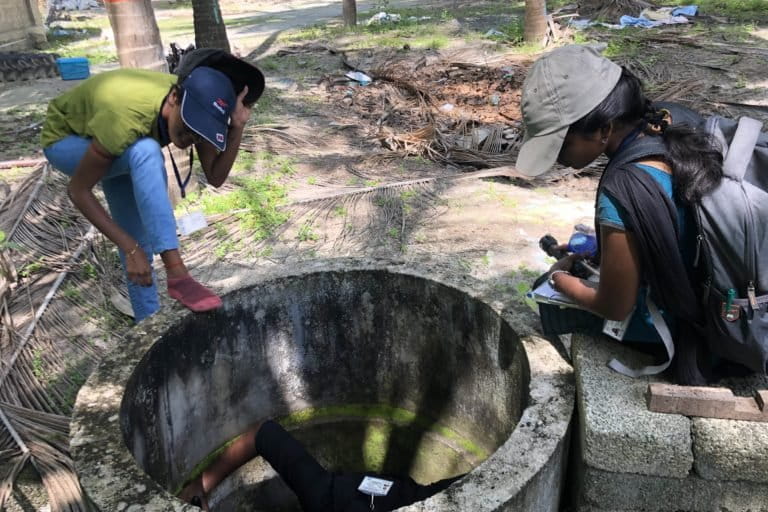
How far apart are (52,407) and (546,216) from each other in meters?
3.53

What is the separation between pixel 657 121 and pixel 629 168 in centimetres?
23

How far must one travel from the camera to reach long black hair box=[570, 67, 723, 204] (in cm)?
178

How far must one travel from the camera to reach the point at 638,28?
35.6ft

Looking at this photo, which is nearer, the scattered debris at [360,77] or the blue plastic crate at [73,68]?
the scattered debris at [360,77]

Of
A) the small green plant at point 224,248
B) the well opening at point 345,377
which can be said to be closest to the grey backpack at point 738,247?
the well opening at point 345,377

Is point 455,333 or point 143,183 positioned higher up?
point 143,183

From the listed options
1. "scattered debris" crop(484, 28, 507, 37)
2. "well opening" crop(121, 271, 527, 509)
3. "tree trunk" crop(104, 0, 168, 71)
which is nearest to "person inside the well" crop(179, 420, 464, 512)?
"well opening" crop(121, 271, 527, 509)

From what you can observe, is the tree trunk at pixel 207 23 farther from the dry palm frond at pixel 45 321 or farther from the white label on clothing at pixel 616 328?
the white label on clothing at pixel 616 328

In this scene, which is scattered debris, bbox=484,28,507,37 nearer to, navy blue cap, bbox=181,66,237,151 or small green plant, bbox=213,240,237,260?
small green plant, bbox=213,240,237,260

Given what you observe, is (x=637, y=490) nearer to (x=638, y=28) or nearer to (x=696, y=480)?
(x=696, y=480)

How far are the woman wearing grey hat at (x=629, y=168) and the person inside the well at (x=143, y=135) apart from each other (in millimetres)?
1200

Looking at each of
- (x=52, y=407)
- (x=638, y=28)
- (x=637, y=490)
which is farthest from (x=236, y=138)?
(x=638, y=28)

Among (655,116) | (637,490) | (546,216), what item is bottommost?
(546,216)

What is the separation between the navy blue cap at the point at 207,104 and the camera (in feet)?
7.83
